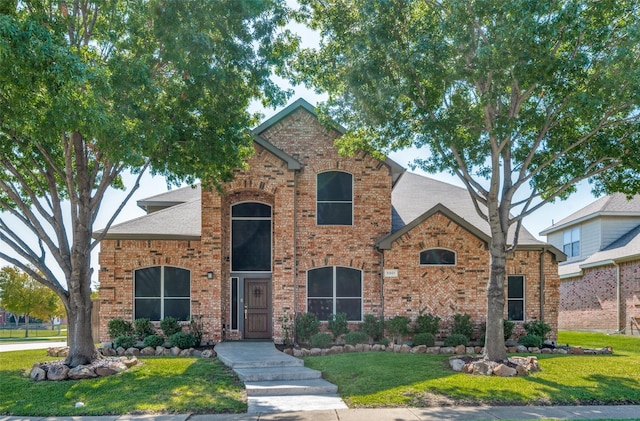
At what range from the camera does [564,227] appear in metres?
27.0

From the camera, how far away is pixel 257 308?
1703 cm

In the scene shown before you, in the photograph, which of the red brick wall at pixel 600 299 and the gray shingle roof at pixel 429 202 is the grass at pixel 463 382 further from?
the red brick wall at pixel 600 299

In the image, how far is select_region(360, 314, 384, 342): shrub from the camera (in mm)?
16156

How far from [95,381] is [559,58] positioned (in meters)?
11.7

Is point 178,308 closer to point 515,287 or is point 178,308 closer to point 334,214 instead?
point 334,214

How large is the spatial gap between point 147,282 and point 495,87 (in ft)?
37.6

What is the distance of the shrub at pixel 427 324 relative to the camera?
52.7ft

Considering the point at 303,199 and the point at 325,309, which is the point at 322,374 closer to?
the point at 325,309

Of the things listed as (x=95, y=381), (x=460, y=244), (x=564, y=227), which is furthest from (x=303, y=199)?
(x=564, y=227)

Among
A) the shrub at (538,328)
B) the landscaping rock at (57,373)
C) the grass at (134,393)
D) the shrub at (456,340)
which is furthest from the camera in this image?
the shrub at (538,328)

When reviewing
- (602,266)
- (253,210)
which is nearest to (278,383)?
(253,210)

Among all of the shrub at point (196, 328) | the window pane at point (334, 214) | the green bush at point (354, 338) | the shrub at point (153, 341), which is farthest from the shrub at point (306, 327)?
the shrub at point (153, 341)

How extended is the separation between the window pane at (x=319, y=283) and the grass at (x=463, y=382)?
3.70 m

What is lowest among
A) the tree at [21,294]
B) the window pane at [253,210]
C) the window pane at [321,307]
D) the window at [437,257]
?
the tree at [21,294]
